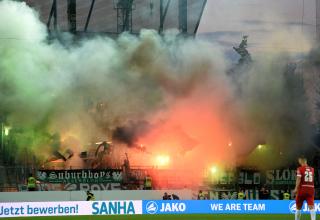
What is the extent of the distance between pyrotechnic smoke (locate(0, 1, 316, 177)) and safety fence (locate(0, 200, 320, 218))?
1397 cm

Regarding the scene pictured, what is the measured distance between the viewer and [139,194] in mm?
32406

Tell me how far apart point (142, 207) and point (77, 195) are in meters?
6.27

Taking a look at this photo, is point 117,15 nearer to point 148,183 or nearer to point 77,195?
point 148,183

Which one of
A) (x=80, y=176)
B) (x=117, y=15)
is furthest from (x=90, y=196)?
(x=117, y=15)

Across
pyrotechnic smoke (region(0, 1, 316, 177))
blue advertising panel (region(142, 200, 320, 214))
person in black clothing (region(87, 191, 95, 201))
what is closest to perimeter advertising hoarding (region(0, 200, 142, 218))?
blue advertising panel (region(142, 200, 320, 214))

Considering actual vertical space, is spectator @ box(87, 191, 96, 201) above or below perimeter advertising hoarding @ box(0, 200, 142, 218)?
above

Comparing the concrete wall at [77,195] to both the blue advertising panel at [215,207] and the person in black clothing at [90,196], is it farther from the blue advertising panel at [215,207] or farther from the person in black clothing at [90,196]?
the blue advertising panel at [215,207]

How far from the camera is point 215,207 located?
26359 millimetres

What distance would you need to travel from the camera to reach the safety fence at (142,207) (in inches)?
984

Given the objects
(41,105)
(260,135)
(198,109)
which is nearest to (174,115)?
(198,109)

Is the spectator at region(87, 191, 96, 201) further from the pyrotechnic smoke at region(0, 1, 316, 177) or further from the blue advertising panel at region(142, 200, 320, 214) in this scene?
the pyrotechnic smoke at region(0, 1, 316, 177)

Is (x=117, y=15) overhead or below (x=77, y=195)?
overhead

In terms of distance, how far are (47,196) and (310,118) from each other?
2052 cm

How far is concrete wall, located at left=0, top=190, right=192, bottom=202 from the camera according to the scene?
99.8ft
